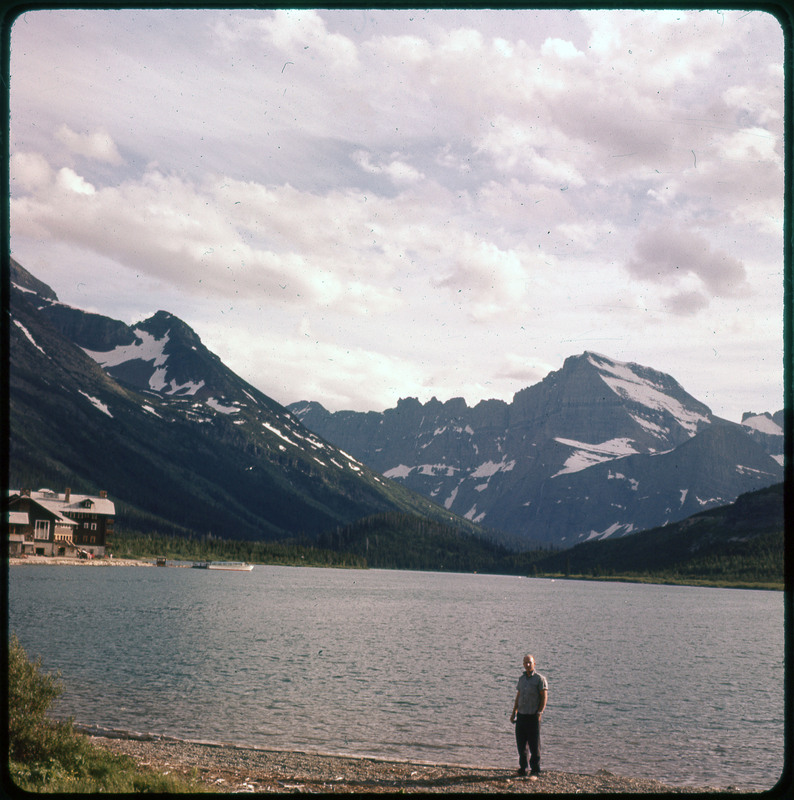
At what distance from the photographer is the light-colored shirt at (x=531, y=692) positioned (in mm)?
28422

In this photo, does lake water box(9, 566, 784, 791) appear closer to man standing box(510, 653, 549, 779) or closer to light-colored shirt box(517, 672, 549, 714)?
man standing box(510, 653, 549, 779)

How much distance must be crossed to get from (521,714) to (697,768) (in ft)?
48.7

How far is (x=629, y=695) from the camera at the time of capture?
59969mm

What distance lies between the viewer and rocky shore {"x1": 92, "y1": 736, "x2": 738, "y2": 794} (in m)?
27.8

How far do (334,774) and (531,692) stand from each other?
9025 millimetres

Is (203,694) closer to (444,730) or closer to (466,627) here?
(444,730)

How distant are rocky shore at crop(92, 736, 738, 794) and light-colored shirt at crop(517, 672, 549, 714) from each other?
3012 mm


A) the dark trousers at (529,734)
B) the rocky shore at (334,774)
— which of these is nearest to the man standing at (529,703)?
the dark trousers at (529,734)

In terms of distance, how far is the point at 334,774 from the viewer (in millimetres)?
30453

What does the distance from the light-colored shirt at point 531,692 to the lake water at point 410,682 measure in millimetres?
8581

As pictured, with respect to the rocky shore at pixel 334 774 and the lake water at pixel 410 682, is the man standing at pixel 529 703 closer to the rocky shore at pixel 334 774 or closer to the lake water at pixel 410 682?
the rocky shore at pixel 334 774

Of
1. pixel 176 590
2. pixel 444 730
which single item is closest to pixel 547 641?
pixel 444 730

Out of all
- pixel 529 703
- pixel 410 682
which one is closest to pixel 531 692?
pixel 529 703

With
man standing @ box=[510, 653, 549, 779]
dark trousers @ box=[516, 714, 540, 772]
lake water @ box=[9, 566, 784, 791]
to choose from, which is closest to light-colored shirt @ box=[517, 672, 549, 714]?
man standing @ box=[510, 653, 549, 779]
